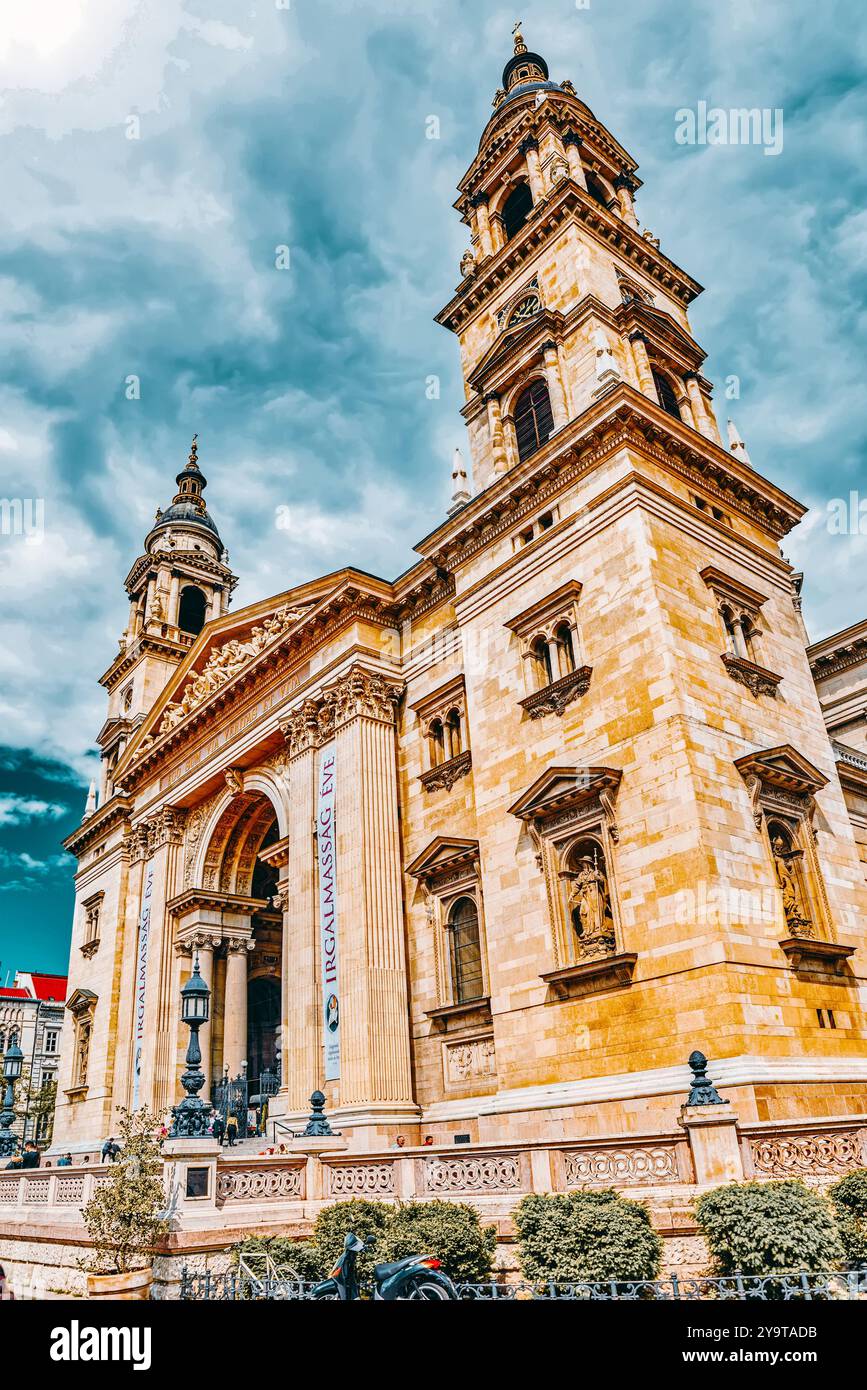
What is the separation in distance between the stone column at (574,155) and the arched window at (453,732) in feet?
58.7

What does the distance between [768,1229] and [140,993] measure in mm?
29578

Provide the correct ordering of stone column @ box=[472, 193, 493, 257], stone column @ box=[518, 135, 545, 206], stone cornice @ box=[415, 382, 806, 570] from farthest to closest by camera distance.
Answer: stone column @ box=[472, 193, 493, 257]
stone column @ box=[518, 135, 545, 206]
stone cornice @ box=[415, 382, 806, 570]

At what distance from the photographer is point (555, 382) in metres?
25.9

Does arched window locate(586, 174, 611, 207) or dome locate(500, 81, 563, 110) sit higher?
dome locate(500, 81, 563, 110)

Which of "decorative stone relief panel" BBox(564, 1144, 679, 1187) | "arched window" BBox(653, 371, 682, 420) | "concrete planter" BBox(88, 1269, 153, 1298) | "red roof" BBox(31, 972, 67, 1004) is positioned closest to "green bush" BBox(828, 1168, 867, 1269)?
"decorative stone relief panel" BBox(564, 1144, 679, 1187)

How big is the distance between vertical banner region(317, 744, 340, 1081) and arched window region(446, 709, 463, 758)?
→ 127 inches

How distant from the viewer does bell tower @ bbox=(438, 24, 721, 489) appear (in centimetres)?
2605

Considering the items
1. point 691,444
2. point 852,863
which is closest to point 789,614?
point 691,444

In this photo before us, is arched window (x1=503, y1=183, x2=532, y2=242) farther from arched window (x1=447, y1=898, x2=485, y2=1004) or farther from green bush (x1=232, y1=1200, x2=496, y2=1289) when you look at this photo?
green bush (x1=232, y1=1200, x2=496, y2=1289)

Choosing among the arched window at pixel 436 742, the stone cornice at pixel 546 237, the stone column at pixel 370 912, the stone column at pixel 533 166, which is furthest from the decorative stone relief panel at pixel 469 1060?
the stone column at pixel 533 166

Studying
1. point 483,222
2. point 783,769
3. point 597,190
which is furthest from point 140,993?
point 597,190

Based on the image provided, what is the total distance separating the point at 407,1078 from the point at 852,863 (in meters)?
11.3

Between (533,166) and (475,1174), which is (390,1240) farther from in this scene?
(533,166)

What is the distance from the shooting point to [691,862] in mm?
16828
